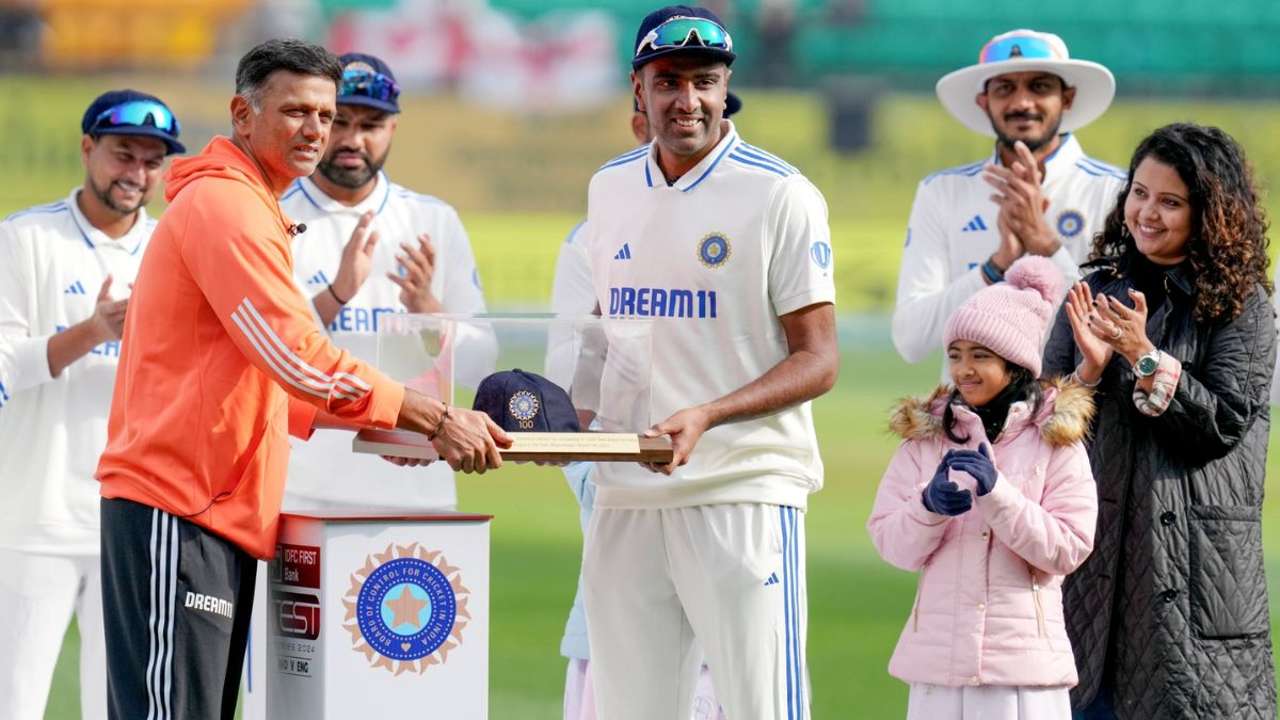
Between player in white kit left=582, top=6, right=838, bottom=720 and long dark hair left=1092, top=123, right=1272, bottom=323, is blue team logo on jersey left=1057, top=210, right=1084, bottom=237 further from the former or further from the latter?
player in white kit left=582, top=6, right=838, bottom=720

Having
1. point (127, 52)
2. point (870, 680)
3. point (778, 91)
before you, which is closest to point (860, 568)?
point (870, 680)

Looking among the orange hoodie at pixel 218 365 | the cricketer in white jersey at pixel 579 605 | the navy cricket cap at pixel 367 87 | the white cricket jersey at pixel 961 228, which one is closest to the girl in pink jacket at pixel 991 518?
the cricketer in white jersey at pixel 579 605

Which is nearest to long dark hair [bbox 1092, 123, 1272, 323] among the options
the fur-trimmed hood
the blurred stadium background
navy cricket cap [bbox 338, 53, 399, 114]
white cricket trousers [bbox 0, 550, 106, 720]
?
the fur-trimmed hood

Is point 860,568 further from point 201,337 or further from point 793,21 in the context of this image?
point 793,21

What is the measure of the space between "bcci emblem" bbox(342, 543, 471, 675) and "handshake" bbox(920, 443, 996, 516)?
3.26 feet

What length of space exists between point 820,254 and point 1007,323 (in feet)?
1.70

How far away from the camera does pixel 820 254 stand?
3684mm

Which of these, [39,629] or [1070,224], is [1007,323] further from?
[39,629]

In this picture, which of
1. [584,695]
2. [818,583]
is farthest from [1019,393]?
[818,583]

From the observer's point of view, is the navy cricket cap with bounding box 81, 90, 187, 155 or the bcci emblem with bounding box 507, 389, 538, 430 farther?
the navy cricket cap with bounding box 81, 90, 187, 155

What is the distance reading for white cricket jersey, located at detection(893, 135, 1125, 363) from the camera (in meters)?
4.98

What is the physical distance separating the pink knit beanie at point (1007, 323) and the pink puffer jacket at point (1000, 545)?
0.12 metres

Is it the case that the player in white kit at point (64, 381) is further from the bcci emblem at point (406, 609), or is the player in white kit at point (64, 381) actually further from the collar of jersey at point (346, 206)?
the bcci emblem at point (406, 609)

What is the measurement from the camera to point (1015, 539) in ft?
12.5
